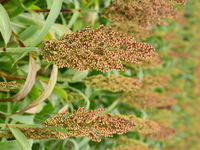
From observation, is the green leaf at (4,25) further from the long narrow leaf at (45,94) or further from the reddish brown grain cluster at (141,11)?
the reddish brown grain cluster at (141,11)

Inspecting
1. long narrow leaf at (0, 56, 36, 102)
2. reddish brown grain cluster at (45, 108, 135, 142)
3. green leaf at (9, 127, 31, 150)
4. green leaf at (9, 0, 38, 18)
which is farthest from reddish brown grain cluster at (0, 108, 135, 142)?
green leaf at (9, 0, 38, 18)

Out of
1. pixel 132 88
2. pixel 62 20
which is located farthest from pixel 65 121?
pixel 62 20

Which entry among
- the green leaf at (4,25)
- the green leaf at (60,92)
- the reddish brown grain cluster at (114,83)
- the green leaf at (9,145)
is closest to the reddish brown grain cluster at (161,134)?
the reddish brown grain cluster at (114,83)

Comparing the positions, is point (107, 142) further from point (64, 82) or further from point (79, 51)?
point (79, 51)

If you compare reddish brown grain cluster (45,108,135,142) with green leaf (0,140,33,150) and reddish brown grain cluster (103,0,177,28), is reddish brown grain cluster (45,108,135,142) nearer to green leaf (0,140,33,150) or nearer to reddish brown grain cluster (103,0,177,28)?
green leaf (0,140,33,150)

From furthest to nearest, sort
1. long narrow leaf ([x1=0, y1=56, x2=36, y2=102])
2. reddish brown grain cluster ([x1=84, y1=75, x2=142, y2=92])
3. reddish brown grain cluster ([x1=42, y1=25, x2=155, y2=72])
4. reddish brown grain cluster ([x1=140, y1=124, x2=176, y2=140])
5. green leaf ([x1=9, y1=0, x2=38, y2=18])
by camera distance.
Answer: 1. reddish brown grain cluster ([x1=140, y1=124, x2=176, y2=140])
2. reddish brown grain cluster ([x1=84, y1=75, x2=142, y2=92])
3. green leaf ([x1=9, y1=0, x2=38, y2=18])
4. long narrow leaf ([x1=0, y1=56, x2=36, y2=102])
5. reddish brown grain cluster ([x1=42, y1=25, x2=155, y2=72])

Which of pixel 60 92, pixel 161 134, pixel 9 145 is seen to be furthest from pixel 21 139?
pixel 161 134
